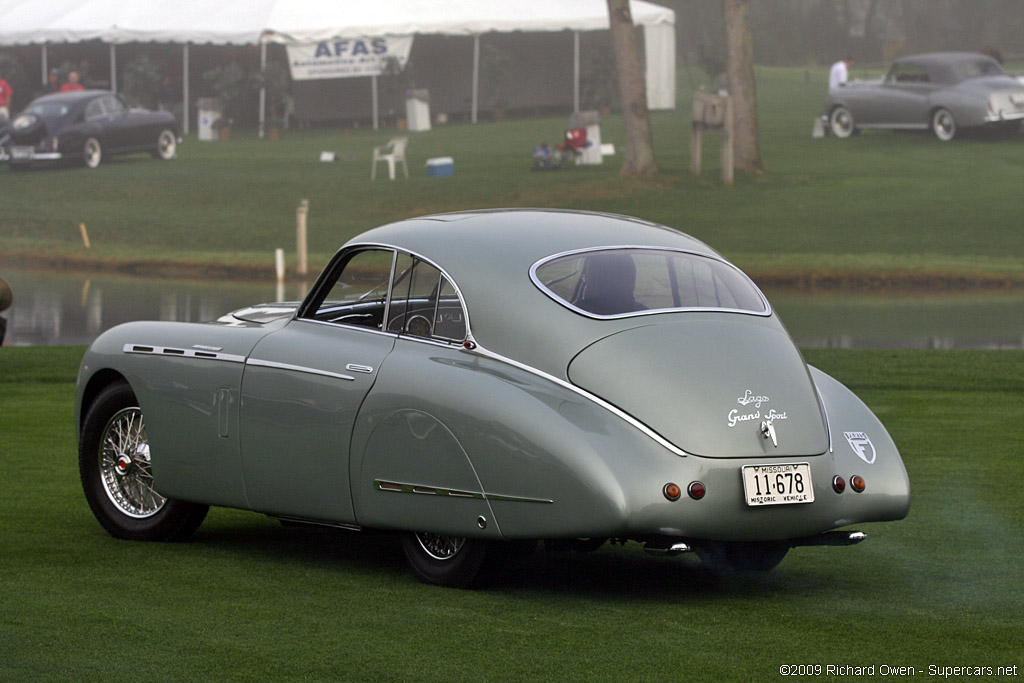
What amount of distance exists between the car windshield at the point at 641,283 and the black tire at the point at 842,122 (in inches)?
1371

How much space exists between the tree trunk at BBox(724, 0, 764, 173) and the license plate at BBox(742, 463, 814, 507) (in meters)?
28.4

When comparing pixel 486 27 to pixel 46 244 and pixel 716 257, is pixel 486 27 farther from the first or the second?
pixel 716 257

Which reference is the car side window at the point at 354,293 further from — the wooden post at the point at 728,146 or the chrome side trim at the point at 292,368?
the wooden post at the point at 728,146

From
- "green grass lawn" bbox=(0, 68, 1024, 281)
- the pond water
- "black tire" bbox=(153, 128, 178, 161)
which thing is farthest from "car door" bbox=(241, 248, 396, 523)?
"black tire" bbox=(153, 128, 178, 161)

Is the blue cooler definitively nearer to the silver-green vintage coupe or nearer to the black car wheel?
the black car wheel

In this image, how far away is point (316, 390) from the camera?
6.47 m

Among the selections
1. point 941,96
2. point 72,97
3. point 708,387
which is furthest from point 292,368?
point 941,96

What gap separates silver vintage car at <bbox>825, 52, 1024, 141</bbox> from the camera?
120 ft

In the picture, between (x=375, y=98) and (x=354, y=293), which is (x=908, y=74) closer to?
(x=375, y=98)

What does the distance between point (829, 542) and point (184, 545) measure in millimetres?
3087

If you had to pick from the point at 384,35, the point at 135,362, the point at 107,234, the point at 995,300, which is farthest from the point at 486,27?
the point at 135,362

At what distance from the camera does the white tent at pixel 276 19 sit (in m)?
43.5

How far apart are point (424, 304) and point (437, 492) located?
0.89 meters

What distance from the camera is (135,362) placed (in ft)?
23.9
